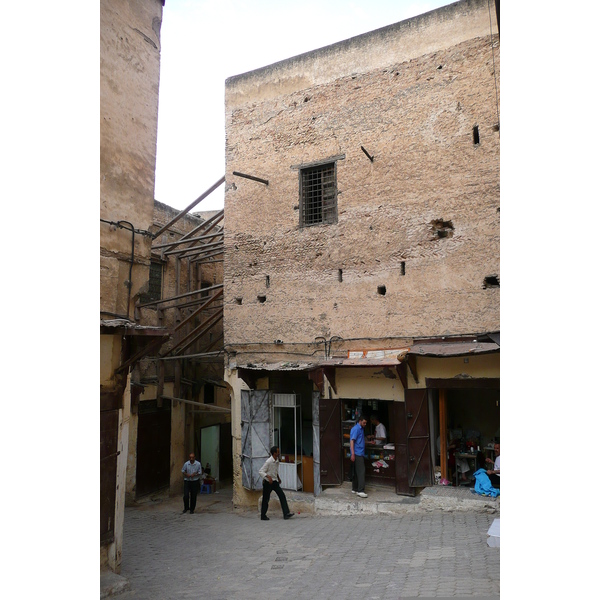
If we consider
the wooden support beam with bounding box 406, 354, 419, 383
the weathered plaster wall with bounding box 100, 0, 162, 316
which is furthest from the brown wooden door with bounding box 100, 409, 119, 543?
the wooden support beam with bounding box 406, 354, 419, 383

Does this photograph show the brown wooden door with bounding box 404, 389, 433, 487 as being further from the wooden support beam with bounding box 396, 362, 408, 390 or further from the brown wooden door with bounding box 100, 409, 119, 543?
the brown wooden door with bounding box 100, 409, 119, 543

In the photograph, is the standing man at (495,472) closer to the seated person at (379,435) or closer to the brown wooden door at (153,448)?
the seated person at (379,435)

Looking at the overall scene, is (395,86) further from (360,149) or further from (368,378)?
(368,378)

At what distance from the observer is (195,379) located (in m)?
17.8

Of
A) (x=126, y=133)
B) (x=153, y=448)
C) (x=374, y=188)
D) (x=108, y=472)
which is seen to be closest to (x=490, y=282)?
(x=374, y=188)

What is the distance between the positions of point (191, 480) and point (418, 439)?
18.2ft

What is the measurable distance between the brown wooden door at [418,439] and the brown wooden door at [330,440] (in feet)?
5.27

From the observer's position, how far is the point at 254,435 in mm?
12914

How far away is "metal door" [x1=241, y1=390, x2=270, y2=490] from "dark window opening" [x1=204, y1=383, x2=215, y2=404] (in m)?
5.89

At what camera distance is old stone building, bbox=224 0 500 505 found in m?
10.8

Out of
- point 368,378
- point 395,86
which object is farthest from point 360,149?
point 368,378

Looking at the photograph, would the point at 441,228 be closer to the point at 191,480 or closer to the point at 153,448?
the point at 191,480

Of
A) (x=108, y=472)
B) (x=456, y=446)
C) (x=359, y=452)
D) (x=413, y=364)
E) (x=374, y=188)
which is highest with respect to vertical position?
(x=374, y=188)

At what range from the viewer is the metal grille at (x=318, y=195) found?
12.7 metres
